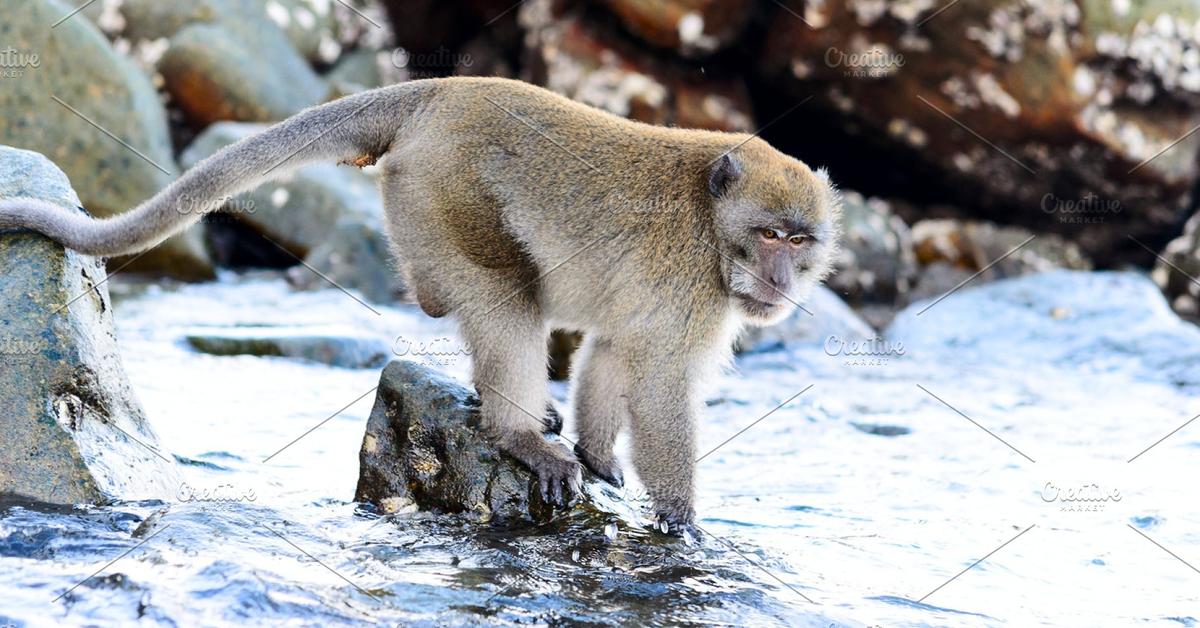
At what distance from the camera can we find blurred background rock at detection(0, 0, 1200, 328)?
551 inches

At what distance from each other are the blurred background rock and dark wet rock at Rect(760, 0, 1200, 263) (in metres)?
0.03

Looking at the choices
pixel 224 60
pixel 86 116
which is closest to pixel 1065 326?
pixel 86 116

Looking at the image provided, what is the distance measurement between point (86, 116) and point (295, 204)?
8.31 feet

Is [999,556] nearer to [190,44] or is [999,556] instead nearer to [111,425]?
[111,425]

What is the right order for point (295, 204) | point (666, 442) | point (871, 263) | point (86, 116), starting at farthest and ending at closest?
point (871, 263) → point (295, 204) → point (86, 116) → point (666, 442)

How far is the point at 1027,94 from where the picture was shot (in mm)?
15305

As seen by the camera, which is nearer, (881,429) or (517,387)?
(517,387)

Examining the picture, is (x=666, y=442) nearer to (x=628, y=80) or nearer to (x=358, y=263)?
(x=358, y=263)

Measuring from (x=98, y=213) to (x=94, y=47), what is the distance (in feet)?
6.31

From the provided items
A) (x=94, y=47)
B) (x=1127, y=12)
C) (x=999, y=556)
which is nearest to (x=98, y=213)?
(x=94, y=47)

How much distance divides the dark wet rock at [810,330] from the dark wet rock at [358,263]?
3957 millimetres

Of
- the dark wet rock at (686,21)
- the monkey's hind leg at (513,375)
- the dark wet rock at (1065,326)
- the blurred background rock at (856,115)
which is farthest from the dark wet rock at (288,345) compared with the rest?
the dark wet rock at (686,21)

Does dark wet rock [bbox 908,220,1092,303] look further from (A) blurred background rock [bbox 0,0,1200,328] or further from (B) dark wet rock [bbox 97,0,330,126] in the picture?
(B) dark wet rock [bbox 97,0,330,126]

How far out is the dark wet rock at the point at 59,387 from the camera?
18.8ft
